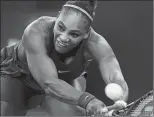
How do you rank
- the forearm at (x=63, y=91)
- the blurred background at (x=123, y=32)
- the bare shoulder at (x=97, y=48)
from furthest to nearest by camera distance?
the blurred background at (x=123, y=32)
the bare shoulder at (x=97, y=48)
the forearm at (x=63, y=91)

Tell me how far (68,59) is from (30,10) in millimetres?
741

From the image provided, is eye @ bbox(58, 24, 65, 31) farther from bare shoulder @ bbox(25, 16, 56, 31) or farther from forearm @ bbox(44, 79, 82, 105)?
forearm @ bbox(44, 79, 82, 105)

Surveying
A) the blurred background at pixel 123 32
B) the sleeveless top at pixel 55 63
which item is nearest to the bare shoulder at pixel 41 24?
the sleeveless top at pixel 55 63

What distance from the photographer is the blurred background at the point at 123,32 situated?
7.14 ft

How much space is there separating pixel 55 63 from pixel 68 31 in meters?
0.22

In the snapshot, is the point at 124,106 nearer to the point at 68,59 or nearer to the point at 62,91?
the point at 62,91

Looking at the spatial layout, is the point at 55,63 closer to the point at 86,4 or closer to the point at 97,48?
the point at 97,48

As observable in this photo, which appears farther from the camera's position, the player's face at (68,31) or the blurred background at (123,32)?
the blurred background at (123,32)

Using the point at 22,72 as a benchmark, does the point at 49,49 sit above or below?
above

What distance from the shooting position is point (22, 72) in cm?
162

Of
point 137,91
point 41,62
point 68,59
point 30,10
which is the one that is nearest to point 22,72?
point 68,59

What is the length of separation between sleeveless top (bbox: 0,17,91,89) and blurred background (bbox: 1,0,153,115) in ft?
1.74

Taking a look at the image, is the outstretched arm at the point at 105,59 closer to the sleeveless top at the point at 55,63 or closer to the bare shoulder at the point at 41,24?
the sleeveless top at the point at 55,63

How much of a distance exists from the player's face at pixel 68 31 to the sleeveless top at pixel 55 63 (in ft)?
0.17
